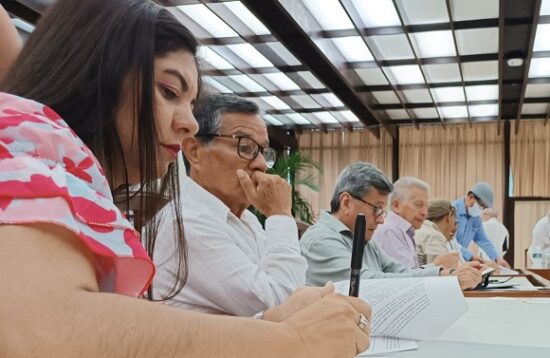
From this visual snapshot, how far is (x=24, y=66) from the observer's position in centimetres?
69

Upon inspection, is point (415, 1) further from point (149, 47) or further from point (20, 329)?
point (20, 329)

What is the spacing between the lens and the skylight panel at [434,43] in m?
6.06

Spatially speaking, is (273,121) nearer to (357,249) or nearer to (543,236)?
(543,236)

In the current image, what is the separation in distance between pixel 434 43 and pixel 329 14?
140 centimetres

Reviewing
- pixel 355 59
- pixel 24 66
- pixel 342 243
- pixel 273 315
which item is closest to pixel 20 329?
pixel 24 66

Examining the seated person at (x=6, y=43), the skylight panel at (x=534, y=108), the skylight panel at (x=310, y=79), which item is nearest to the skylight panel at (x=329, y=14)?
the skylight panel at (x=310, y=79)

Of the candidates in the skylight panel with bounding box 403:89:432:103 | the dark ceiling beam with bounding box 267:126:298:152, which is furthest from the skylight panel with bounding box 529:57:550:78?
the dark ceiling beam with bounding box 267:126:298:152

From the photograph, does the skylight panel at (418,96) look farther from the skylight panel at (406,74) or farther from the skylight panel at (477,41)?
the skylight panel at (477,41)

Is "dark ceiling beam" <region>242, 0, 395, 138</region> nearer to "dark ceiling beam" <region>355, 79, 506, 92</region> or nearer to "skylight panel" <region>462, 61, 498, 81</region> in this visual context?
"dark ceiling beam" <region>355, 79, 506, 92</region>

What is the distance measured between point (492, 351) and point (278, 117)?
886 centimetres

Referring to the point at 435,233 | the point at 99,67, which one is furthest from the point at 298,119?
the point at 99,67

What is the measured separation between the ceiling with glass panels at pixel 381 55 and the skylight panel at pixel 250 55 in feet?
0.04

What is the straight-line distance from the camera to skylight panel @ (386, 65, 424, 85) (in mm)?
7262

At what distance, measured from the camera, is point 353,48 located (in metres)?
6.55
